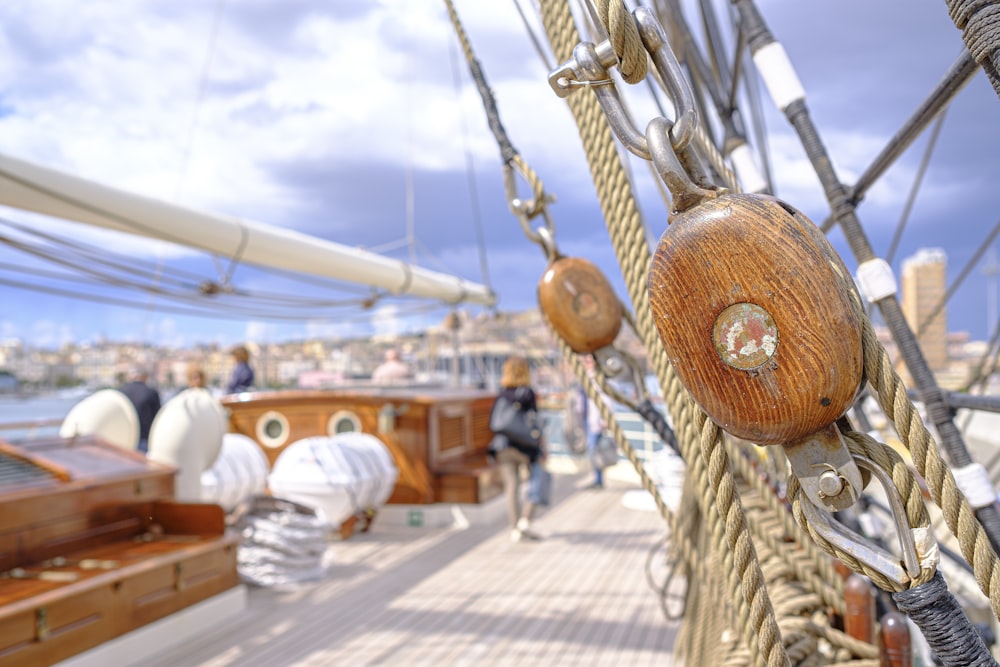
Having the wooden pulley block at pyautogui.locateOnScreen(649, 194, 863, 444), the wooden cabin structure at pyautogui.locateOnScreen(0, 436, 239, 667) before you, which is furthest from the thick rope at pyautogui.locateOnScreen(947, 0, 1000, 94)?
the wooden cabin structure at pyautogui.locateOnScreen(0, 436, 239, 667)

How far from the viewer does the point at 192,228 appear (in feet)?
18.5

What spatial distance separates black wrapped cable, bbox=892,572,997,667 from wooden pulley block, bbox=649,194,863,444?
141 mm

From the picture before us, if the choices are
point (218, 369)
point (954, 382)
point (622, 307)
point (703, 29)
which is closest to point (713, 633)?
point (622, 307)

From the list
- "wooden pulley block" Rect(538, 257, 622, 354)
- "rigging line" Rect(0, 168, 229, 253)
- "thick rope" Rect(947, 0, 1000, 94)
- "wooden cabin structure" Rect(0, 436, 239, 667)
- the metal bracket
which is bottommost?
"wooden cabin structure" Rect(0, 436, 239, 667)

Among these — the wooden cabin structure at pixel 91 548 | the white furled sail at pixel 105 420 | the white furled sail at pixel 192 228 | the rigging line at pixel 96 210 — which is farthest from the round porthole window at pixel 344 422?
the wooden cabin structure at pixel 91 548

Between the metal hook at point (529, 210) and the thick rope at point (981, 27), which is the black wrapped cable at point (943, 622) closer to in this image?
the thick rope at point (981, 27)

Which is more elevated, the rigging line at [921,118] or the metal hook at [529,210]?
the rigging line at [921,118]

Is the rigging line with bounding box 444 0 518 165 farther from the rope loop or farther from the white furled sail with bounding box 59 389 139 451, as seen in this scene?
the white furled sail with bounding box 59 389 139 451

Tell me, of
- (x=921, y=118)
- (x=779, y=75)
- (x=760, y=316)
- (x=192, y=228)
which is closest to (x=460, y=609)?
(x=779, y=75)

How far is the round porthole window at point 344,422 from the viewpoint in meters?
6.16

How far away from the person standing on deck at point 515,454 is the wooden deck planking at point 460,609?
0.52ft

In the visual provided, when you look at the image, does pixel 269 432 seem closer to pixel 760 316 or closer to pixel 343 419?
pixel 343 419

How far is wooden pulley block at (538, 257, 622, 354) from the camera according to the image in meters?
1.21

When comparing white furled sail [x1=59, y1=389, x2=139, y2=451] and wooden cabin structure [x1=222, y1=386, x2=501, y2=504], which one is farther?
wooden cabin structure [x1=222, y1=386, x2=501, y2=504]
